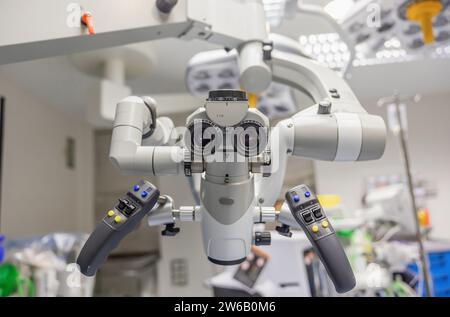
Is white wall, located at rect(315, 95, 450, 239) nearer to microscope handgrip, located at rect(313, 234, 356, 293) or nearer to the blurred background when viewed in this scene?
the blurred background

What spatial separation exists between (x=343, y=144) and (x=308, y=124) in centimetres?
6

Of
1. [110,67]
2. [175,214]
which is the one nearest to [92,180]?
Result: [110,67]

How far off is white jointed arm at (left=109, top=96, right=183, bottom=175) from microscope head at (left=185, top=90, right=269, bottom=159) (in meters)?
0.06

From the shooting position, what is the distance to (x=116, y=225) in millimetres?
380

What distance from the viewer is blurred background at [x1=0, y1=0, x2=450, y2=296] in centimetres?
83

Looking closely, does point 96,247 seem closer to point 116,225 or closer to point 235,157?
point 116,225

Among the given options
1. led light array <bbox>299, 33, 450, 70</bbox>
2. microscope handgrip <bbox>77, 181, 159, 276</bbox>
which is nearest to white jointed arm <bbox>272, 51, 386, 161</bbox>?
microscope handgrip <bbox>77, 181, 159, 276</bbox>

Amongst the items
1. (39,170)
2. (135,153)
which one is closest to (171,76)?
(39,170)

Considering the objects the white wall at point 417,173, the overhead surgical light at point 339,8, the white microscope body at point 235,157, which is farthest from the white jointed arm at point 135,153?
the white wall at point 417,173

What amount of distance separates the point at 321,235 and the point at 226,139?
17cm

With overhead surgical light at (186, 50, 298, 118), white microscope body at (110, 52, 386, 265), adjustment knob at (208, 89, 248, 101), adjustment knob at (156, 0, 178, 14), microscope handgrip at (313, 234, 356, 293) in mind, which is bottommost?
microscope handgrip at (313, 234, 356, 293)

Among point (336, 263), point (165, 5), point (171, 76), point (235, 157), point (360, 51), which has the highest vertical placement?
point (171, 76)

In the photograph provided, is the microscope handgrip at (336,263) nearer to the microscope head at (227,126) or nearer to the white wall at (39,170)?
the microscope head at (227,126)

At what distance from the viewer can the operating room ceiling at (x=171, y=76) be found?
0.86m
